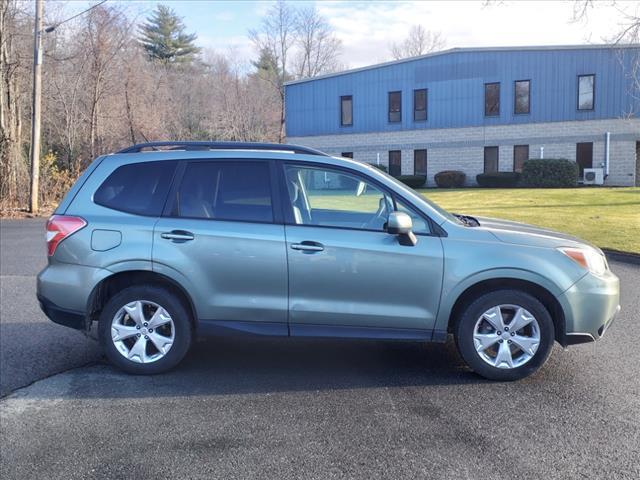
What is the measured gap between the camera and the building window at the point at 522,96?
111 ft

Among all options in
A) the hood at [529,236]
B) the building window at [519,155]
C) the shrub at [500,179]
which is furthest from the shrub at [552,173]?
the hood at [529,236]

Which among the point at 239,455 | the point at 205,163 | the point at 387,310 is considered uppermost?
the point at 205,163

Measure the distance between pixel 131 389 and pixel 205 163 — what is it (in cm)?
192

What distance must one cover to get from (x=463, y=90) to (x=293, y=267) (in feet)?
109

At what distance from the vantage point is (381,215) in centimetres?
488

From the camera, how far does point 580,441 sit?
3709mm

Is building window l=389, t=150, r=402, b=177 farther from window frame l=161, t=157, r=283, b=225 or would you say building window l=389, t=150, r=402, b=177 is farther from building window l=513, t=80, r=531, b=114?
window frame l=161, t=157, r=283, b=225

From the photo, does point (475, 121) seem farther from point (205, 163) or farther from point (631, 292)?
point (205, 163)

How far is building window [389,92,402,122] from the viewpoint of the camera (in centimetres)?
3769

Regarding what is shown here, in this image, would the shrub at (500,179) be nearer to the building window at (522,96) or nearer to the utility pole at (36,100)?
the building window at (522,96)

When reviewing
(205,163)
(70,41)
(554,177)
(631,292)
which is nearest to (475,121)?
(554,177)

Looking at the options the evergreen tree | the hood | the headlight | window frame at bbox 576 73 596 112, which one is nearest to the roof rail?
the hood

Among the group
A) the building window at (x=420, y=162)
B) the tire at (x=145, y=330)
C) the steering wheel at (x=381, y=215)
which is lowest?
the tire at (x=145, y=330)

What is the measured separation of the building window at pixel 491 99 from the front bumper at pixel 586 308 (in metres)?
32.3
